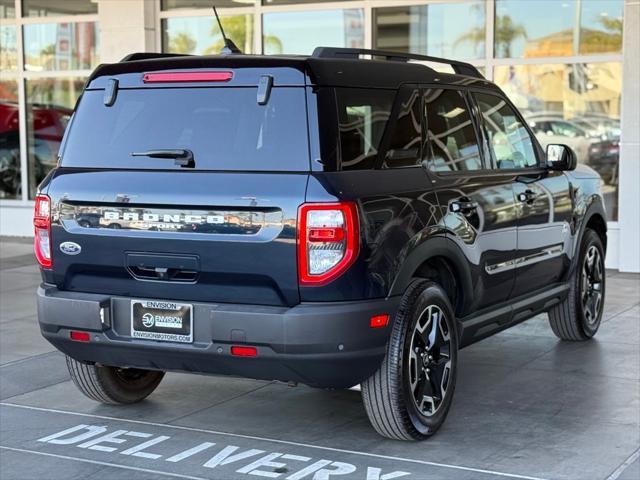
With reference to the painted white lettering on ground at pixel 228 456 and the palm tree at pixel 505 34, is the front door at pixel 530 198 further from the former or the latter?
the palm tree at pixel 505 34

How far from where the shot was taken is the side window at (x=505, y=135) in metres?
6.39

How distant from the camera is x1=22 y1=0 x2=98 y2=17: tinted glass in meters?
14.7

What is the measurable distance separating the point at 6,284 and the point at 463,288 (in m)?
6.37

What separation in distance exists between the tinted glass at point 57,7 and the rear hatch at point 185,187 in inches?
386

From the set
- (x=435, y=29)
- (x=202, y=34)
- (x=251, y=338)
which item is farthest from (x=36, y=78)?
(x=251, y=338)

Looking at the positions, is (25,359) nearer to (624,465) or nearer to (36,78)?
(624,465)

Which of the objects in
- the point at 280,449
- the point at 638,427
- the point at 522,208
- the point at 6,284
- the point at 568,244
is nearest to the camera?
the point at 280,449

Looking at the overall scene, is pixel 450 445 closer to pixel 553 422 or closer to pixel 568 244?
pixel 553 422

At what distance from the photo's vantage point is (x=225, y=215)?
Answer: 4.85 meters

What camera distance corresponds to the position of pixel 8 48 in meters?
15.4

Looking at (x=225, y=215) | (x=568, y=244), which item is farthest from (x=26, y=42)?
(x=225, y=215)

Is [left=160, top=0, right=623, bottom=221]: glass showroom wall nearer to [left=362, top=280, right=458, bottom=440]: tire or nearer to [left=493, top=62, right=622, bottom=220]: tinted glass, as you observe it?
[left=493, top=62, right=622, bottom=220]: tinted glass

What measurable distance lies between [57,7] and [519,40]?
6.57m

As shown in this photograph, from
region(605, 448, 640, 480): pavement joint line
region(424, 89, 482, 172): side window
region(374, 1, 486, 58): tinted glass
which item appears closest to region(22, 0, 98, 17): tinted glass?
region(374, 1, 486, 58): tinted glass
